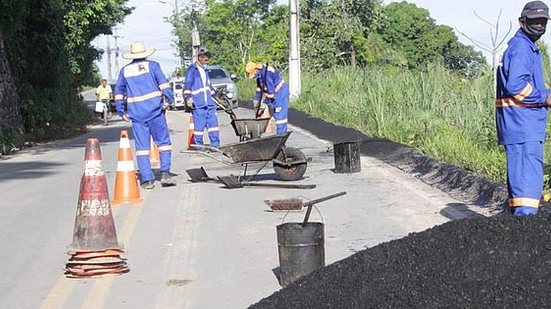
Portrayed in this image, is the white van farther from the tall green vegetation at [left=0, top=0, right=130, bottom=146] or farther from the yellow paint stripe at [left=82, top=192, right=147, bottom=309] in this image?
the yellow paint stripe at [left=82, top=192, right=147, bottom=309]

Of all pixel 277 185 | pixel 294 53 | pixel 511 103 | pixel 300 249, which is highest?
pixel 511 103

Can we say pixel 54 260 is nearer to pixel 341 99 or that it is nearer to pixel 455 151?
pixel 455 151

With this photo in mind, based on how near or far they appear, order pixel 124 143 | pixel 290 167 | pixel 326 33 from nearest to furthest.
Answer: pixel 124 143, pixel 290 167, pixel 326 33

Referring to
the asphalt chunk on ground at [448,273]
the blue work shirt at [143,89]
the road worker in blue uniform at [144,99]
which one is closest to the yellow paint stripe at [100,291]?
the asphalt chunk on ground at [448,273]

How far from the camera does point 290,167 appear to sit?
549 inches

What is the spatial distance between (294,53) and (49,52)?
31.9ft

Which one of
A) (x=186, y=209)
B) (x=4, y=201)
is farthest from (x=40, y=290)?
(x=4, y=201)

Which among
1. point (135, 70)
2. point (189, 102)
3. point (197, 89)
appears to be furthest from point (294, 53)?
point (135, 70)

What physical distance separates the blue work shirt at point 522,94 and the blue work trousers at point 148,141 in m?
6.52

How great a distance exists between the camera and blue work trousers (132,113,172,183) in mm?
13258

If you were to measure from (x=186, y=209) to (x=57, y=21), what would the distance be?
2042 centimetres

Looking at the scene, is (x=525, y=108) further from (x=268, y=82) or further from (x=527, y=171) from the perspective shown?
(x=268, y=82)

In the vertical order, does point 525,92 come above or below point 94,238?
above

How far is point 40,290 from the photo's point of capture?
7.70 metres
